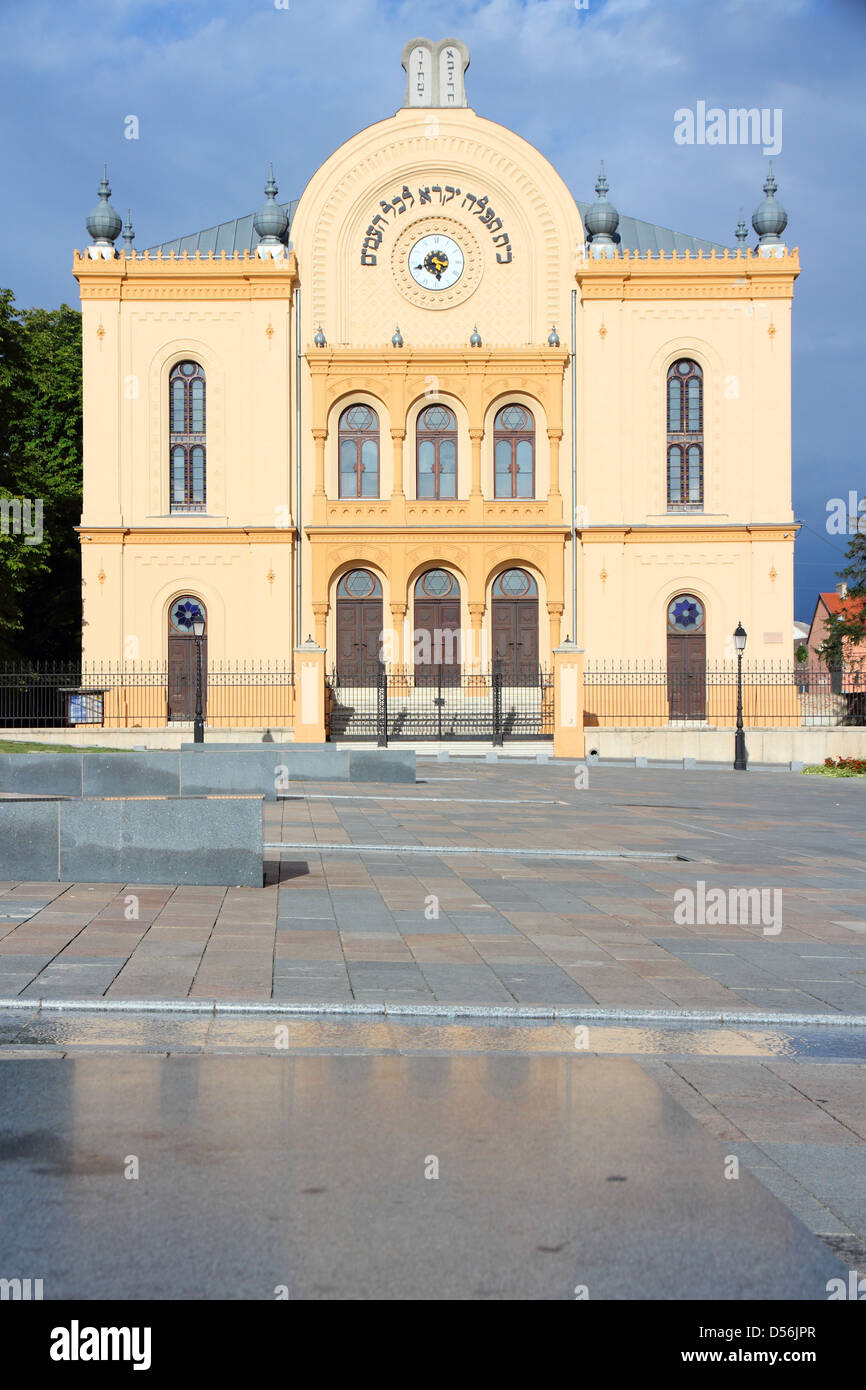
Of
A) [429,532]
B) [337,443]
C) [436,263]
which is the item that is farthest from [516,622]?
[436,263]

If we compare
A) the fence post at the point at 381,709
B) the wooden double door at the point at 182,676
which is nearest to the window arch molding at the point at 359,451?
the fence post at the point at 381,709

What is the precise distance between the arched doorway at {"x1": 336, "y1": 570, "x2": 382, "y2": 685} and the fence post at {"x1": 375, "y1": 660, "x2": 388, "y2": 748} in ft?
2.95

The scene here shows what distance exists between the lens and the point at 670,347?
4153 centimetres

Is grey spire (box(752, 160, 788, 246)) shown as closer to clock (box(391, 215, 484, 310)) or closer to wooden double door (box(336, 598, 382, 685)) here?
clock (box(391, 215, 484, 310))

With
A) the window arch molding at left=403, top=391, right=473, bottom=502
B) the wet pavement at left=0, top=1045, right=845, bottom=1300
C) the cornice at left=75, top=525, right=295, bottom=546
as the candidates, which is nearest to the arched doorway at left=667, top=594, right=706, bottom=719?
the window arch molding at left=403, top=391, right=473, bottom=502

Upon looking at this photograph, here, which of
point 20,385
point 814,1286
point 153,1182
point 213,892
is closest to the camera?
point 814,1286

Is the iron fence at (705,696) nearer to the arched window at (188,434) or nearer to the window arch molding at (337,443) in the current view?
the window arch molding at (337,443)

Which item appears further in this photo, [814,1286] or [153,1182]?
[153,1182]

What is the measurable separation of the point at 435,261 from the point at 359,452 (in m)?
6.56

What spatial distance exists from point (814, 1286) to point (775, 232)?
42.5 meters

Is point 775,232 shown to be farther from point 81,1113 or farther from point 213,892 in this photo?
point 81,1113

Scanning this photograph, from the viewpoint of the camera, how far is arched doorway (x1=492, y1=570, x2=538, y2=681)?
4141cm
